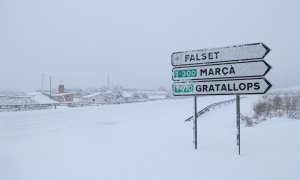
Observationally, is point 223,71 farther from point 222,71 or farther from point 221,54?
point 221,54

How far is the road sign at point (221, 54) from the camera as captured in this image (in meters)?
6.48

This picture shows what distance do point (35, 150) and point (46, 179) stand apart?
3413 millimetres

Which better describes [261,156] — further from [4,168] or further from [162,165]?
[4,168]

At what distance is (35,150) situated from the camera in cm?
855

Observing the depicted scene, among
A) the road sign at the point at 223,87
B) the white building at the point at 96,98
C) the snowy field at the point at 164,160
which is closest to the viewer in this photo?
the snowy field at the point at 164,160

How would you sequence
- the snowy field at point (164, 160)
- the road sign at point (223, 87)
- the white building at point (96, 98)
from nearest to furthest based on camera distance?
the snowy field at point (164, 160) → the road sign at point (223, 87) → the white building at point (96, 98)

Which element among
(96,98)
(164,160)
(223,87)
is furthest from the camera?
(96,98)

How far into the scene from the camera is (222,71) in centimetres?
707

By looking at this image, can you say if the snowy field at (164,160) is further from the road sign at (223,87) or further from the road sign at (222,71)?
the road sign at (222,71)

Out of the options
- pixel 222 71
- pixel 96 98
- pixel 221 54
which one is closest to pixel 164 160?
pixel 222 71

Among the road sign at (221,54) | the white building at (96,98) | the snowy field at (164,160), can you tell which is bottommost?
the snowy field at (164,160)

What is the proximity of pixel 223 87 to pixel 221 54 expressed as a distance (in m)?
0.92

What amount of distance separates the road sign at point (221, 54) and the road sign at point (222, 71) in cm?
14

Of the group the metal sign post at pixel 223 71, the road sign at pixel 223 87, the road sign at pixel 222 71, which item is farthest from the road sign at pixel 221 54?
the road sign at pixel 223 87
